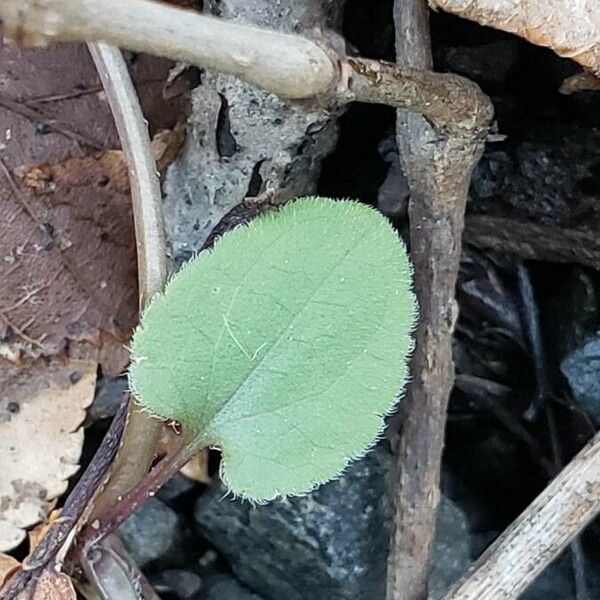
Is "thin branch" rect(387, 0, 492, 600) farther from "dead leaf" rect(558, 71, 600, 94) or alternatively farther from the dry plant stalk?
"dead leaf" rect(558, 71, 600, 94)

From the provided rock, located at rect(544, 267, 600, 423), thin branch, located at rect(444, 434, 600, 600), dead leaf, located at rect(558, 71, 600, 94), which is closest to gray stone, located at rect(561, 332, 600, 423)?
rock, located at rect(544, 267, 600, 423)

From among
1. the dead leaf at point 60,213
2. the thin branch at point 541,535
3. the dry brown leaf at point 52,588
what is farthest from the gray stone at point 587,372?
the dry brown leaf at point 52,588

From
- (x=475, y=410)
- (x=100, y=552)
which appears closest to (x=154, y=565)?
(x=100, y=552)

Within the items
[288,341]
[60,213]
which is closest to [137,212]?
[60,213]

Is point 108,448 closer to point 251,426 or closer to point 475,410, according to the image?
point 251,426

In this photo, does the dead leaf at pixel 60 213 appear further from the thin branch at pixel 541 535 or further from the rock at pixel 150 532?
the thin branch at pixel 541 535

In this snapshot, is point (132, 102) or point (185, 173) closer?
point (132, 102)
